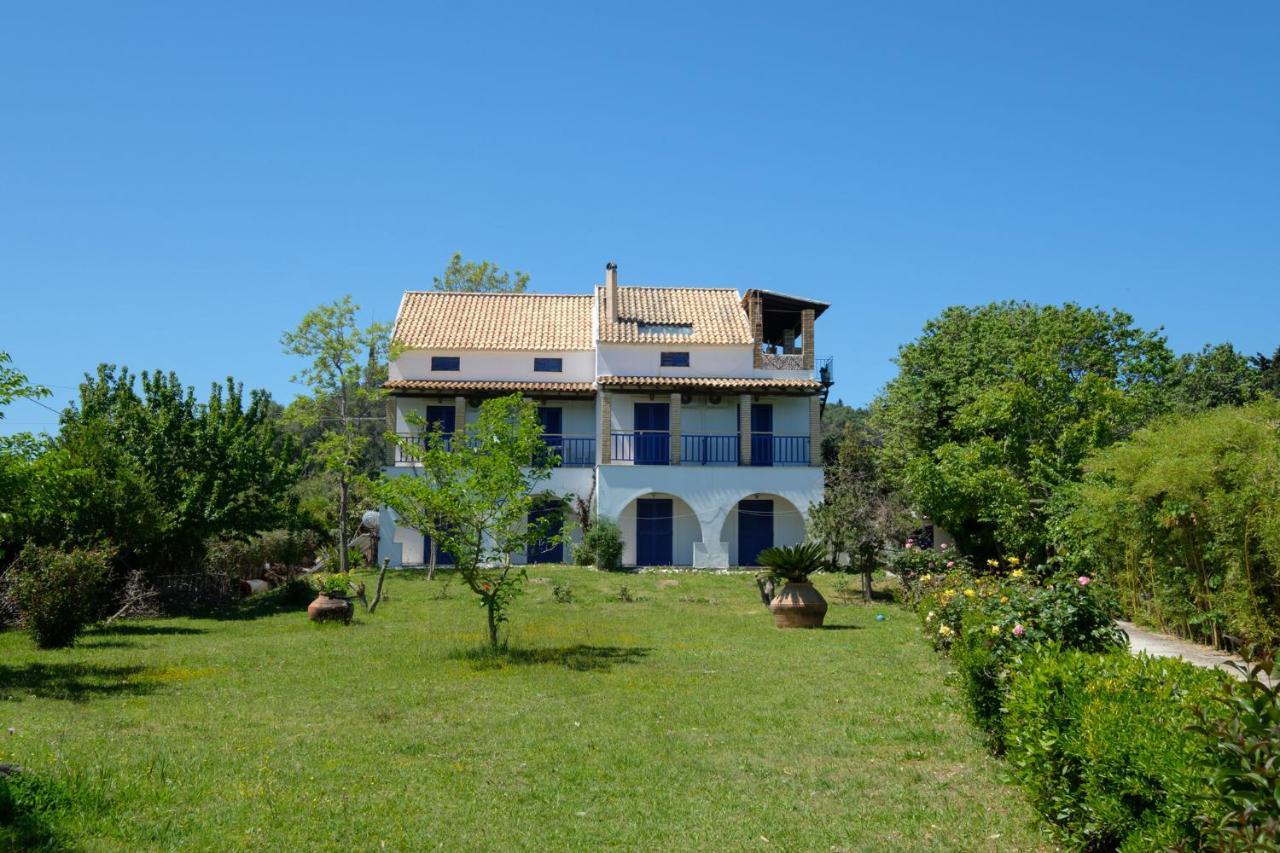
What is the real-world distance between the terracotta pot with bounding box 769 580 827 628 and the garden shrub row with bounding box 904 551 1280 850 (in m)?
8.90

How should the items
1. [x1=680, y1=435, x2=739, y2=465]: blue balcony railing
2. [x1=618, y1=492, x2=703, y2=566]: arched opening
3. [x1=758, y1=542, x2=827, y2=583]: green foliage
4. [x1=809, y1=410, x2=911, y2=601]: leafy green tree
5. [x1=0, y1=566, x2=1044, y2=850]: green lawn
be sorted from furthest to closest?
[x1=680, y1=435, x2=739, y2=465]: blue balcony railing < [x1=618, y1=492, x2=703, y2=566]: arched opening < [x1=809, y1=410, x2=911, y2=601]: leafy green tree < [x1=758, y1=542, x2=827, y2=583]: green foliage < [x1=0, y1=566, x2=1044, y2=850]: green lawn

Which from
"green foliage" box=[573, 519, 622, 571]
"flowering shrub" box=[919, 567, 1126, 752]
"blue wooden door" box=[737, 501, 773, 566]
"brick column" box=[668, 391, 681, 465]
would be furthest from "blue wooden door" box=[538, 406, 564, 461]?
"flowering shrub" box=[919, 567, 1126, 752]

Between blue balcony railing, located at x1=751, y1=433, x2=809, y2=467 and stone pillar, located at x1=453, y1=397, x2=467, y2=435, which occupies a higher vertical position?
stone pillar, located at x1=453, y1=397, x2=467, y2=435

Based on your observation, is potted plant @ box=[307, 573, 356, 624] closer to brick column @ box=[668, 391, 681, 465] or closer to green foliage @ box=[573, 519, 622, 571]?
green foliage @ box=[573, 519, 622, 571]

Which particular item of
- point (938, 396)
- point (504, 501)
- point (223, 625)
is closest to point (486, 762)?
point (504, 501)

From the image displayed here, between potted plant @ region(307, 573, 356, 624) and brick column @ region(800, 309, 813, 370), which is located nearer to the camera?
potted plant @ region(307, 573, 356, 624)

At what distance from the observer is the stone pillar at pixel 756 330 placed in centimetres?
3316

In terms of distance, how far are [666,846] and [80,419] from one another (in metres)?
20.7

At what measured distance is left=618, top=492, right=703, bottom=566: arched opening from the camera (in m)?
32.4

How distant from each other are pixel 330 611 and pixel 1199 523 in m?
14.1

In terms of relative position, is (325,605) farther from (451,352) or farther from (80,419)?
(451,352)

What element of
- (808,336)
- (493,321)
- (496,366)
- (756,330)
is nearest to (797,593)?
(756,330)

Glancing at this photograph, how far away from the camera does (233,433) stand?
79.3 feet

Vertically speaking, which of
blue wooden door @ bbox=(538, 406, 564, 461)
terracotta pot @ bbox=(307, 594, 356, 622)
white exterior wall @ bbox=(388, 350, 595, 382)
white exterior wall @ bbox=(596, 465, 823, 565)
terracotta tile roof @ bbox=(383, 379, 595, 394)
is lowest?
terracotta pot @ bbox=(307, 594, 356, 622)
